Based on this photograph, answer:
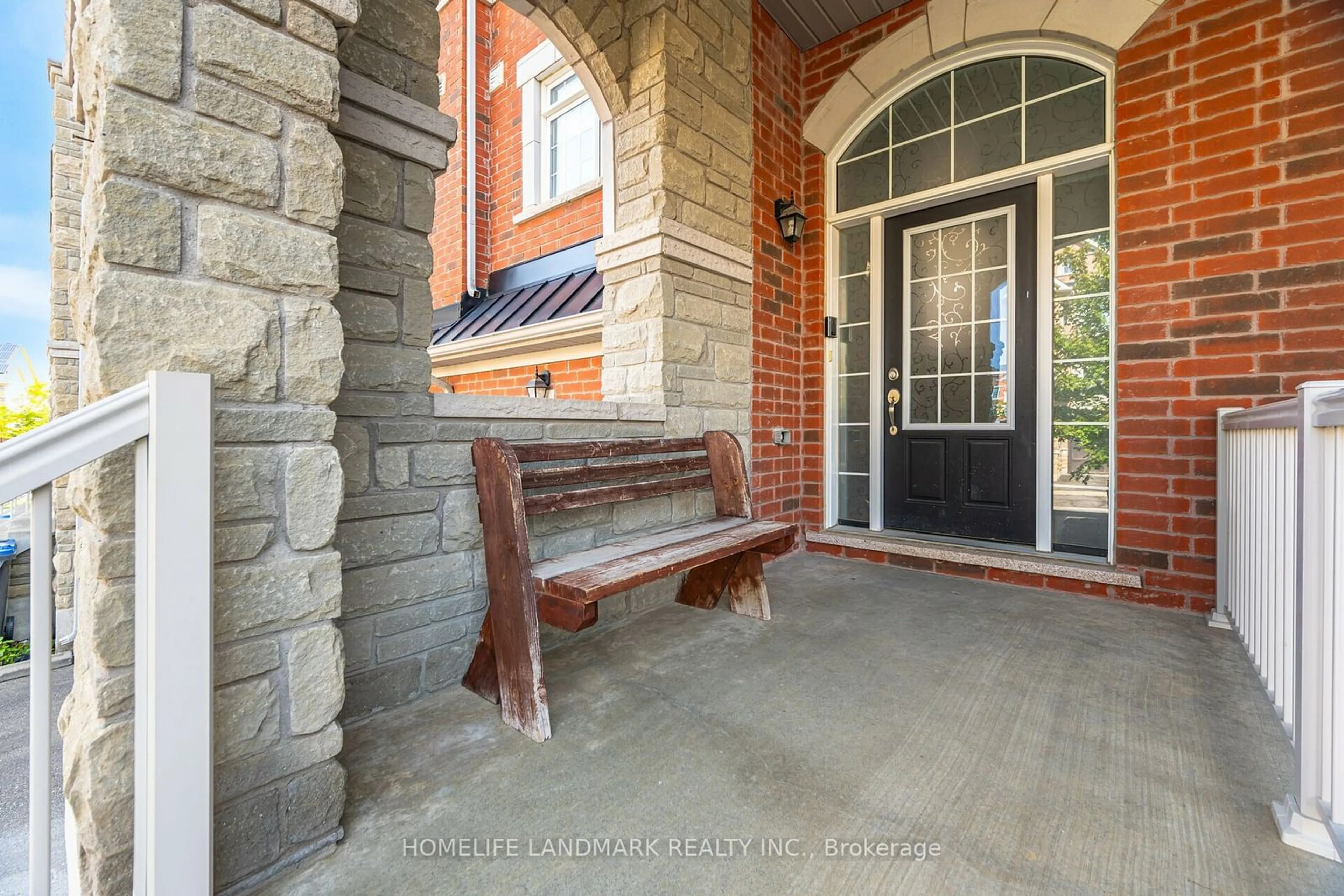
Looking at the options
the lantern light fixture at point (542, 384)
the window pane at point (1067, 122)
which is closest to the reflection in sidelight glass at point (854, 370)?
the window pane at point (1067, 122)

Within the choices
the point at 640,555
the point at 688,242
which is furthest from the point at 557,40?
the point at 640,555

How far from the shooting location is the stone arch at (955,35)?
2.81m

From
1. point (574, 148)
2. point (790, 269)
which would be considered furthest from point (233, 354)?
point (574, 148)

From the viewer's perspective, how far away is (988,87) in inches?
131

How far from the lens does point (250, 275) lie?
113cm

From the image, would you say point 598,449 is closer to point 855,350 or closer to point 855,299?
point 855,350

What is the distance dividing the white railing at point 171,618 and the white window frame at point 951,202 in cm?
350

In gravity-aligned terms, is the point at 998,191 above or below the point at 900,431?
above

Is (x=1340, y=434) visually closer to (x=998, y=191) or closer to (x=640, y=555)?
(x=640, y=555)

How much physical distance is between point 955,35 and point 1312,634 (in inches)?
141

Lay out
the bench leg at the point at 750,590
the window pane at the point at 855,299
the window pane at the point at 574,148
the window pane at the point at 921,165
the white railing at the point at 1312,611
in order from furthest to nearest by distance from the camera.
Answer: the window pane at the point at 574,148, the window pane at the point at 855,299, the window pane at the point at 921,165, the bench leg at the point at 750,590, the white railing at the point at 1312,611

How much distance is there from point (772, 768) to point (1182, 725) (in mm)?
1301

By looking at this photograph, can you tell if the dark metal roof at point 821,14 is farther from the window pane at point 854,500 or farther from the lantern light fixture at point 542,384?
the window pane at point 854,500

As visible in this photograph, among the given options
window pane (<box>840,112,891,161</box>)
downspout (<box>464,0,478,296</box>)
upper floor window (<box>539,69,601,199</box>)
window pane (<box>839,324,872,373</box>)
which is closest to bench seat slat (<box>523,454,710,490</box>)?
window pane (<box>839,324,872,373</box>)
